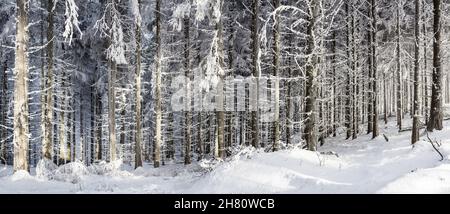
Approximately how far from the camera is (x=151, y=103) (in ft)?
113

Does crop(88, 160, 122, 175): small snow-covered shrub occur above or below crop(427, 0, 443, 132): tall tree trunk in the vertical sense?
below

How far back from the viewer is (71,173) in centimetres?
1476

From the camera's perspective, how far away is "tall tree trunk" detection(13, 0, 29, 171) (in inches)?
537

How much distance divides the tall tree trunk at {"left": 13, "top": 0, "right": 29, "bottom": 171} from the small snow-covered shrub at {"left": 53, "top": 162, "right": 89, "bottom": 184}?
1.12 m

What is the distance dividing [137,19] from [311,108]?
1170cm

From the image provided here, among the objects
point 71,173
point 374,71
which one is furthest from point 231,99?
point 71,173

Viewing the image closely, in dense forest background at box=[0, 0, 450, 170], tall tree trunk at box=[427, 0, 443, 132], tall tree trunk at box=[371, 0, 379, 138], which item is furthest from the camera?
tall tree trunk at box=[371, 0, 379, 138]

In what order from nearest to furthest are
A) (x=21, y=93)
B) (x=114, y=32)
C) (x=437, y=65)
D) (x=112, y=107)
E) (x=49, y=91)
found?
(x=21, y=93) → (x=437, y=65) → (x=114, y=32) → (x=112, y=107) → (x=49, y=91)

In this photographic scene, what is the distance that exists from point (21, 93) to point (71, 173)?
3127 millimetres

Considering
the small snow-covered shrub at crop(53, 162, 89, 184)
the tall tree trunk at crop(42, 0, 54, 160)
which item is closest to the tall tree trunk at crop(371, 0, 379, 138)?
the small snow-covered shrub at crop(53, 162, 89, 184)

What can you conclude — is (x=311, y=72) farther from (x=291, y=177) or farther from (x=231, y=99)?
(x=231, y=99)

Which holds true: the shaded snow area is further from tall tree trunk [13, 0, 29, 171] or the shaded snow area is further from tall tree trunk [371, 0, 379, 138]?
→ tall tree trunk [371, 0, 379, 138]

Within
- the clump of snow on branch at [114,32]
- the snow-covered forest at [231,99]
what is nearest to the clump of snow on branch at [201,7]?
the snow-covered forest at [231,99]
